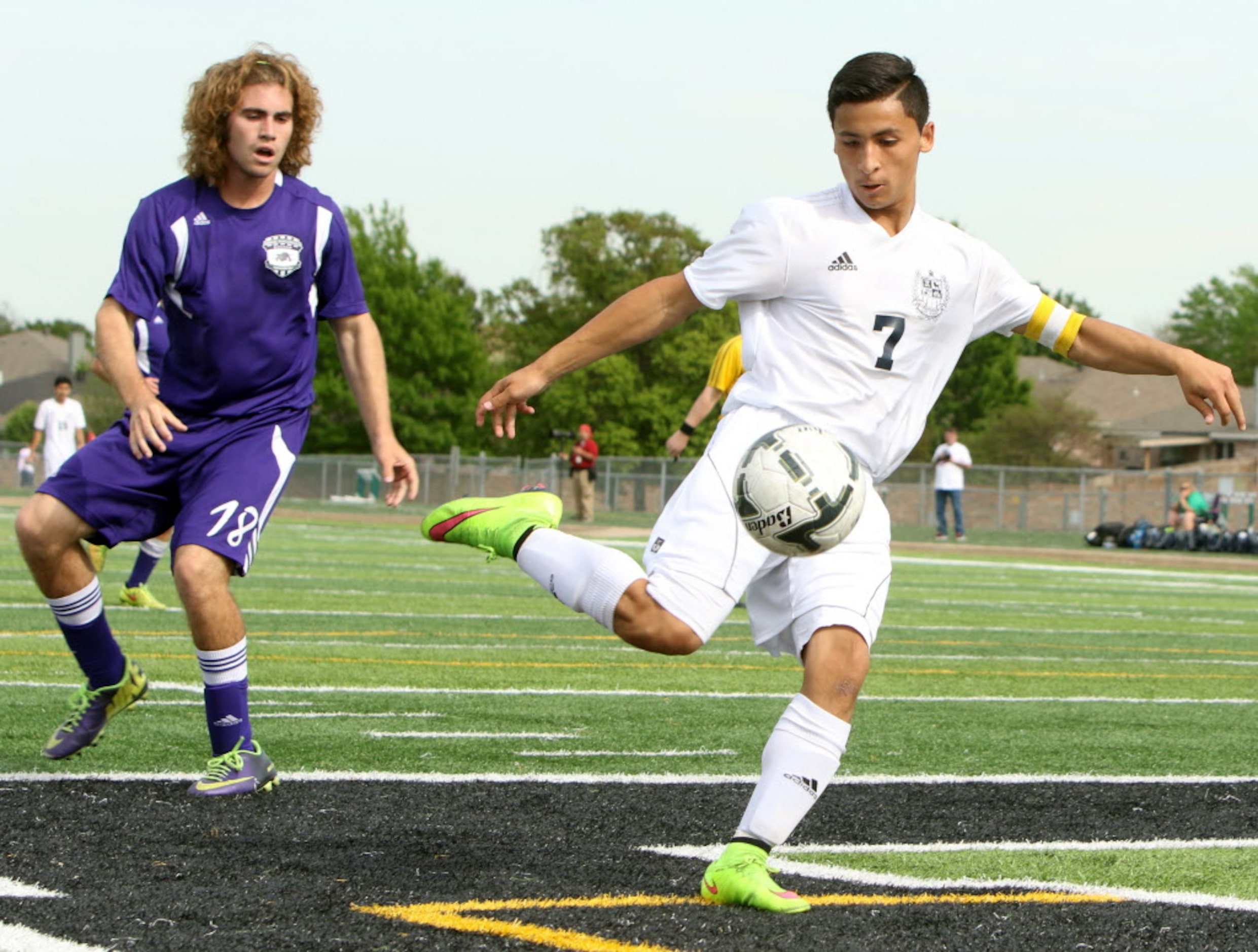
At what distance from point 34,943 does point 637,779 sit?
261cm

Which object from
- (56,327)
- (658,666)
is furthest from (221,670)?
(56,327)

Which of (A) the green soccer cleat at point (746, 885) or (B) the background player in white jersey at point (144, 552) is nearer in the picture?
(A) the green soccer cleat at point (746, 885)

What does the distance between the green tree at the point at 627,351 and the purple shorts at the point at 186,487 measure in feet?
192

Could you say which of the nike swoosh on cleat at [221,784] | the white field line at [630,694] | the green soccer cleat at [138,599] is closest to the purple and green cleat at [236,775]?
the nike swoosh on cleat at [221,784]

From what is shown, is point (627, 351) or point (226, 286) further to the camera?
point (627, 351)

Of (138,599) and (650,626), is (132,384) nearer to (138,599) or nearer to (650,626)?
(650,626)

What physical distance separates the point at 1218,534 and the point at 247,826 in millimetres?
30733

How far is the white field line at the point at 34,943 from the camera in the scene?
131 inches

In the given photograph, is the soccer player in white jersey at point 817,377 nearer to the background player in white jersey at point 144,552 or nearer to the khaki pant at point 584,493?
the background player in white jersey at point 144,552

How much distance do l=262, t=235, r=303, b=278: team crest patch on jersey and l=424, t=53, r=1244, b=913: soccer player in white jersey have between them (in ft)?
3.76

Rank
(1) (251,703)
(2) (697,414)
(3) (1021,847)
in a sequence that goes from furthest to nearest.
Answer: (2) (697,414)
(1) (251,703)
(3) (1021,847)

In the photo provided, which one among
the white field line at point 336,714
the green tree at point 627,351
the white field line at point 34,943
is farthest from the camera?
the green tree at point 627,351

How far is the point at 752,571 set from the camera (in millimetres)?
4320

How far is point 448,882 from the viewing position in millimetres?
4078
